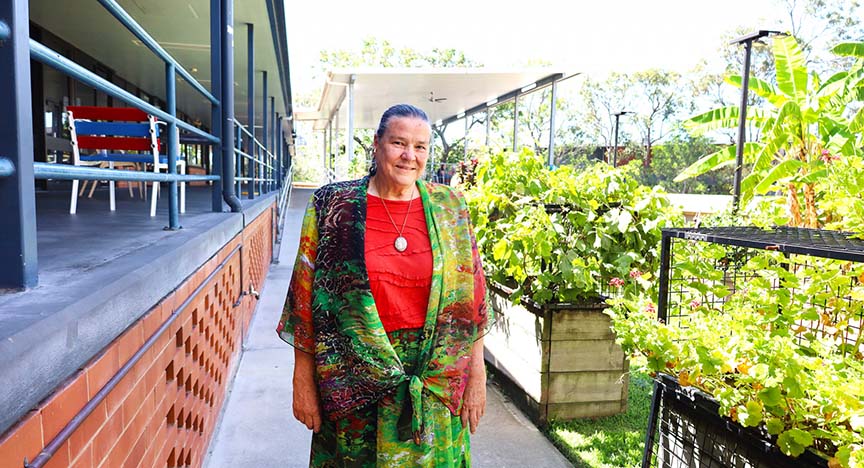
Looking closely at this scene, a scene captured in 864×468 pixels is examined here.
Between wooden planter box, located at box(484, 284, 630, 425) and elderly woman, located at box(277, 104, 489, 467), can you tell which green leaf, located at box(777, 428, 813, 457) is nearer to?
elderly woman, located at box(277, 104, 489, 467)

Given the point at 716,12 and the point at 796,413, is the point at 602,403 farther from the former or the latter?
the point at 716,12

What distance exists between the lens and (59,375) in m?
1.11

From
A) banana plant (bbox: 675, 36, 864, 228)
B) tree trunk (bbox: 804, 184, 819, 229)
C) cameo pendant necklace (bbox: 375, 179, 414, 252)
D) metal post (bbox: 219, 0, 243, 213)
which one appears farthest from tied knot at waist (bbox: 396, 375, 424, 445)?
banana plant (bbox: 675, 36, 864, 228)

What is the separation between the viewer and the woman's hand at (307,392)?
2053 mm

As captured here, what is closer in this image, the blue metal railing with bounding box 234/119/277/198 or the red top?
the red top

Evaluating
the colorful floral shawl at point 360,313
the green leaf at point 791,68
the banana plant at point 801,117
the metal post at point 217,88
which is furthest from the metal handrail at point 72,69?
the green leaf at point 791,68

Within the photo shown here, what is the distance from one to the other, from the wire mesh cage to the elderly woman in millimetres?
860

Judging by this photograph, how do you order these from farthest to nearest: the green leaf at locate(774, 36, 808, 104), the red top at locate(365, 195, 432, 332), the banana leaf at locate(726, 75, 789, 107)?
the banana leaf at locate(726, 75, 789, 107) → the green leaf at locate(774, 36, 808, 104) → the red top at locate(365, 195, 432, 332)

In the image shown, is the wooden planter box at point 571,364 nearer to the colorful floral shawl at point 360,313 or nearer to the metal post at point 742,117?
the colorful floral shawl at point 360,313

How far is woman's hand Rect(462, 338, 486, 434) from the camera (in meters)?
2.15

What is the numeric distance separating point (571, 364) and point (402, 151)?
7.94 ft

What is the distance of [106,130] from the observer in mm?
4750

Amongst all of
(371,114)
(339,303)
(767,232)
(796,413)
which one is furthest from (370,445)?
(371,114)

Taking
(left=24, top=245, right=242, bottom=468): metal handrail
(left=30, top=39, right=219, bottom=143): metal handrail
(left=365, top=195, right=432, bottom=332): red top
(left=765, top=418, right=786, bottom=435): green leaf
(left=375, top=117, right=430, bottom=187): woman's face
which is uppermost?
(left=30, top=39, right=219, bottom=143): metal handrail
